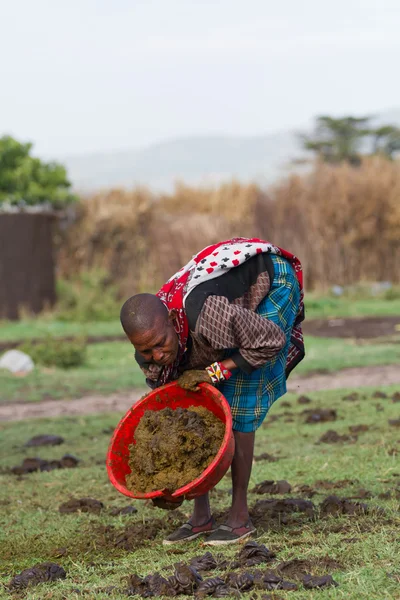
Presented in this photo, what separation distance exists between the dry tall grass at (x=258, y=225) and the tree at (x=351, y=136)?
3675cm

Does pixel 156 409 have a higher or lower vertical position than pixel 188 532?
higher

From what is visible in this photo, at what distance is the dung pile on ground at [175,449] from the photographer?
14.6ft

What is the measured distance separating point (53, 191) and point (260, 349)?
52.4ft

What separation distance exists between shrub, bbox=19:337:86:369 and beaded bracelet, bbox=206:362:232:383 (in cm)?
819

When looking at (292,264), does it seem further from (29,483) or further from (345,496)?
(29,483)

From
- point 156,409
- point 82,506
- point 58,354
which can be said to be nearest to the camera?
point 156,409

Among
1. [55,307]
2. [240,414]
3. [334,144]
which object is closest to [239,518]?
[240,414]

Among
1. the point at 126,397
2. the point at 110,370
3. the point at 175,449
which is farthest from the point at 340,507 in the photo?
the point at 110,370

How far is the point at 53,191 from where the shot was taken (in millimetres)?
19766

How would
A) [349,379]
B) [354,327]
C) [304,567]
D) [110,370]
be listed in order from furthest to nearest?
[354,327] < [110,370] < [349,379] < [304,567]

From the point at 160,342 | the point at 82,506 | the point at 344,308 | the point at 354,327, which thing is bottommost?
the point at 344,308

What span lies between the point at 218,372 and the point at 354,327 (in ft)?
40.3

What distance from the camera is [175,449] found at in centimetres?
446

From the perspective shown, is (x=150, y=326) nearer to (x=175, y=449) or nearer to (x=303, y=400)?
(x=175, y=449)
